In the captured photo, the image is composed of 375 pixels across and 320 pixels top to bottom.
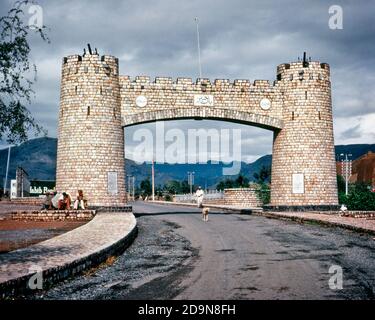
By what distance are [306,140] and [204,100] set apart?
597 centimetres

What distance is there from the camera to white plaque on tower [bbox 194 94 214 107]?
2566 centimetres

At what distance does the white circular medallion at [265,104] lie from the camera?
26.5 meters

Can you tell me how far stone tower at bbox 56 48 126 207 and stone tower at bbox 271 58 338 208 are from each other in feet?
29.6

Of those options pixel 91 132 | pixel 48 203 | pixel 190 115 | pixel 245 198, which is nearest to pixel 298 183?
pixel 190 115

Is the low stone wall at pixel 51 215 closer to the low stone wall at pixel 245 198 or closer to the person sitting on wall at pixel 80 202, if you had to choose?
the person sitting on wall at pixel 80 202

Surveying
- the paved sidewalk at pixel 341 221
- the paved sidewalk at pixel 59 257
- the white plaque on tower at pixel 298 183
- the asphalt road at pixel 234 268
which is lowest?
the asphalt road at pixel 234 268

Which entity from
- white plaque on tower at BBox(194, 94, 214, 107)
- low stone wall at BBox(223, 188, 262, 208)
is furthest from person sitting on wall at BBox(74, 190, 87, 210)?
low stone wall at BBox(223, 188, 262, 208)

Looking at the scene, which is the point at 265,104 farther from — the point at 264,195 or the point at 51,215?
the point at 264,195

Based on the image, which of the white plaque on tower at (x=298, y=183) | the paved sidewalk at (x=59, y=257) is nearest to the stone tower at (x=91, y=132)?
the white plaque on tower at (x=298, y=183)

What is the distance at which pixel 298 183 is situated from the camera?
1030 inches

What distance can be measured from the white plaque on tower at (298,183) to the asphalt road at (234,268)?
34.9ft

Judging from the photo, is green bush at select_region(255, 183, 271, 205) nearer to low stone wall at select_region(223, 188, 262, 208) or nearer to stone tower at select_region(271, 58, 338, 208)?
low stone wall at select_region(223, 188, 262, 208)
